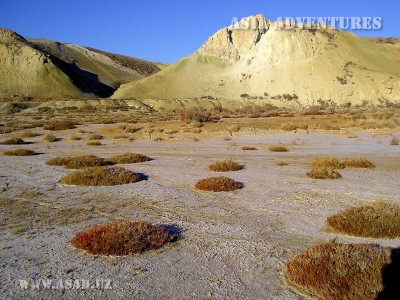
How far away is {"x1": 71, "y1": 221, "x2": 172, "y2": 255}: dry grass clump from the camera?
23.0 ft

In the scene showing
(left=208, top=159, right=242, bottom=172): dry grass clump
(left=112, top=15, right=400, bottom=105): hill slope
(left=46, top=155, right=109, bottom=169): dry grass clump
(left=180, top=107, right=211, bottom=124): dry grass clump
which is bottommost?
(left=208, top=159, right=242, bottom=172): dry grass clump

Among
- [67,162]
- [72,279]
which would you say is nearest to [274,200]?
[72,279]

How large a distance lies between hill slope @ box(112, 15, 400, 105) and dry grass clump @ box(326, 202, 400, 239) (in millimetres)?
85741

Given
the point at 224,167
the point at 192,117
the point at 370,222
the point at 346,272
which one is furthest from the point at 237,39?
the point at 346,272

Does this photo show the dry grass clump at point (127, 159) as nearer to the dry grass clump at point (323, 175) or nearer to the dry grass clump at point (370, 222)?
the dry grass clump at point (323, 175)

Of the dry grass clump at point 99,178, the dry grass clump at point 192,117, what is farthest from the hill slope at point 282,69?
the dry grass clump at point 99,178

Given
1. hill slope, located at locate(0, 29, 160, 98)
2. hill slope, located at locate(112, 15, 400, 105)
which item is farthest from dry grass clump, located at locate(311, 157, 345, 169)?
hill slope, located at locate(0, 29, 160, 98)

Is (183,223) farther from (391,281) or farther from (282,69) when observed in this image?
(282,69)

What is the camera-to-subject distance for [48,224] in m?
8.73

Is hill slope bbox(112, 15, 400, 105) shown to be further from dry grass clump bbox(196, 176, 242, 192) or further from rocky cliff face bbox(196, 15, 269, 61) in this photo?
dry grass clump bbox(196, 176, 242, 192)

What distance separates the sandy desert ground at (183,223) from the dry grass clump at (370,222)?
0.28m

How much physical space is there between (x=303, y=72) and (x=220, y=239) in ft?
309

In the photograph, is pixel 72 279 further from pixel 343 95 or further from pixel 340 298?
pixel 343 95

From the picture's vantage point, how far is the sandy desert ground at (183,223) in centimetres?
593
